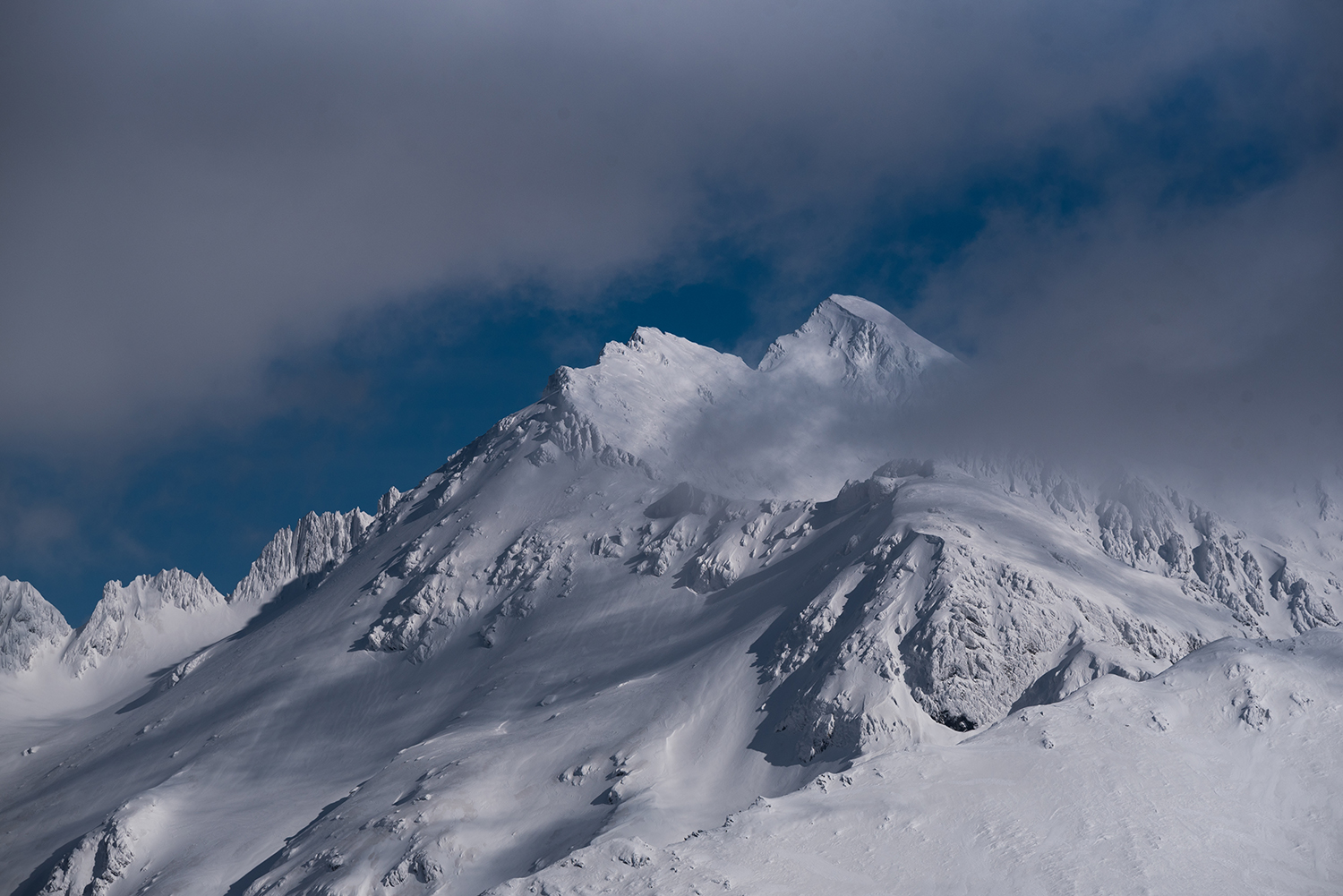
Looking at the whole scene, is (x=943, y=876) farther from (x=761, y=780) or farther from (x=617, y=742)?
(x=617, y=742)

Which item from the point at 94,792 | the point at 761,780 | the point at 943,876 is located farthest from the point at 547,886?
the point at 94,792

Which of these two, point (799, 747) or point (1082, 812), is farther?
point (799, 747)

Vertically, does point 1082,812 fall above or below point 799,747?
below

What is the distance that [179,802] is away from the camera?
165m

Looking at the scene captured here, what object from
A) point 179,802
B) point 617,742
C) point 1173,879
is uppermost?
point 179,802

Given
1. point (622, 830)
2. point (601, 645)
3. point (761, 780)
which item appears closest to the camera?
point (622, 830)

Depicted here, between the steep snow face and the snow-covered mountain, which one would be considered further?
the snow-covered mountain

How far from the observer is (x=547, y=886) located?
295 feet

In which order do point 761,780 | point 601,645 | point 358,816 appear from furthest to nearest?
point 601,645
point 358,816
point 761,780

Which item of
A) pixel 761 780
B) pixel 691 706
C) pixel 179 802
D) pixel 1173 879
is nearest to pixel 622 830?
pixel 761 780

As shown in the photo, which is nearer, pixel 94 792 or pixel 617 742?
pixel 617 742

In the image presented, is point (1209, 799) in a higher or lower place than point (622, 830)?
lower

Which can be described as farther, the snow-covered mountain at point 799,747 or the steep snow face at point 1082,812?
the snow-covered mountain at point 799,747

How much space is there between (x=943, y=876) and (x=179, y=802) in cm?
12149
